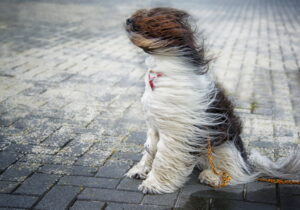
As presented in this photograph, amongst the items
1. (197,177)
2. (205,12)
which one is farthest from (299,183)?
(205,12)

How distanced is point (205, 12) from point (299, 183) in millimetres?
12019

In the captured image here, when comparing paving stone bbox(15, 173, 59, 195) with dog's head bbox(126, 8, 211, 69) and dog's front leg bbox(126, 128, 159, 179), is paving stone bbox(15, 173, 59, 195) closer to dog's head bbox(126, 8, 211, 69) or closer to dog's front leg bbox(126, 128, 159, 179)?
dog's front leg bbox(126, 128, 159, 179)

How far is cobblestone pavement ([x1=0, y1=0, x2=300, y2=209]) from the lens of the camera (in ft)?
10.0

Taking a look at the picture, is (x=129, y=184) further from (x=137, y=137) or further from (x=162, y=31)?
(x=162, y=31)

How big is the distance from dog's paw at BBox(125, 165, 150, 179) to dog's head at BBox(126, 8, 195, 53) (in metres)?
1.04

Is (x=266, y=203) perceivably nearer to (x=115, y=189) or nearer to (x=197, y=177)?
(x=197, y=177)

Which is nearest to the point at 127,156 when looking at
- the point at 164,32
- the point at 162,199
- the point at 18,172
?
the point at 162,199

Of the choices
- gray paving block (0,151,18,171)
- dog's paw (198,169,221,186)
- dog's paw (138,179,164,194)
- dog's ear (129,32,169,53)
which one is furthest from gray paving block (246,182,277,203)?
gray paving block (0,151,18,171)

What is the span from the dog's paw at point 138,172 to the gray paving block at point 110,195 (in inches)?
8.1

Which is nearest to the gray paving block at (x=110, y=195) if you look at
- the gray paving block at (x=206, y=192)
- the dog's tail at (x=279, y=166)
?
the gray paving block at (x=206, y=192)

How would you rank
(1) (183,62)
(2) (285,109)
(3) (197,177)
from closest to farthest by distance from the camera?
(1) (183,62)
(3) (197,177)
(2) (285,109)

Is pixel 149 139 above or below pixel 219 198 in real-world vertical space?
above

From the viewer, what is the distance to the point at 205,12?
572 inches

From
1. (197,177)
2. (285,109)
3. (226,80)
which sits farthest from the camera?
(226,80)
